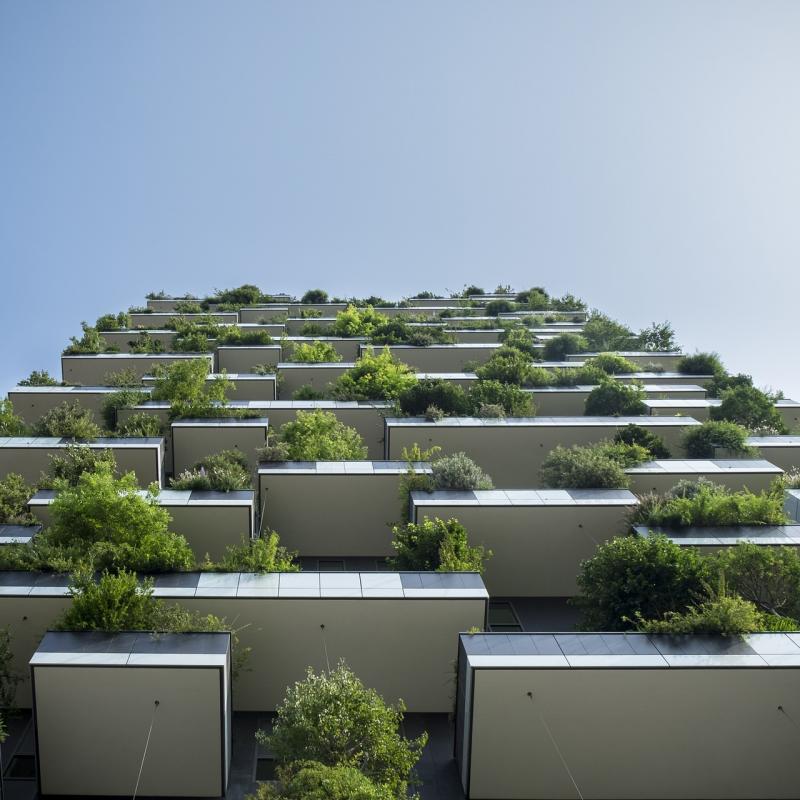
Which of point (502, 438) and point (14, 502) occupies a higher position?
point (502, 438)

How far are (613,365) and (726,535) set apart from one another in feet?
53.1

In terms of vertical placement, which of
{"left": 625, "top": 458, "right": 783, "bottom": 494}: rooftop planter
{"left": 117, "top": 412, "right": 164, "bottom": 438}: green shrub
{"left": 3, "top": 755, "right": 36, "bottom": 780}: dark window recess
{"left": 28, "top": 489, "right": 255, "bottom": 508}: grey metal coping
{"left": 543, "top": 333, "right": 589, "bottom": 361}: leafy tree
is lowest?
{"left": 3, "top": 755, "right": 36, "bottom": 780}: dark window recess

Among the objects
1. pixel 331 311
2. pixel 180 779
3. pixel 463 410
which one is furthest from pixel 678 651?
pixel 331 311

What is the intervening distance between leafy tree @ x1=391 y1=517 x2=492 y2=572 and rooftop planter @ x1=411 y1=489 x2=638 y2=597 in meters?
1.28

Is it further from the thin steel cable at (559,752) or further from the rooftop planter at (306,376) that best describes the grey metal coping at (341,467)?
the rooftop planter at (306,376)

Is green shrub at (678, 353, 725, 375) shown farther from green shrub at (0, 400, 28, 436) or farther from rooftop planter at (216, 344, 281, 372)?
green shrub at (0, 400, 28, 436)

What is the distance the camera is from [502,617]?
17.9m

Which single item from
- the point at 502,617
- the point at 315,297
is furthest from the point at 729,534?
the point at 315,297

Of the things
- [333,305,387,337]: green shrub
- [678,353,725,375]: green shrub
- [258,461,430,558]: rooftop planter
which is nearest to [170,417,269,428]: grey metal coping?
[258,461,430,558]: rooftop planter

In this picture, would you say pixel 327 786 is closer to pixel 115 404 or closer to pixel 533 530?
pixel 533 530

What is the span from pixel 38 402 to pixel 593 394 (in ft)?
61.8

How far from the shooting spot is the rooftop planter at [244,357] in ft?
116

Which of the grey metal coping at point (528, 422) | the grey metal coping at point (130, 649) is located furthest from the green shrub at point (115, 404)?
the grey metal coping at point (130, 649)

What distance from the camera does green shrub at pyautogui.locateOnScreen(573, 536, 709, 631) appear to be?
48.4ft
